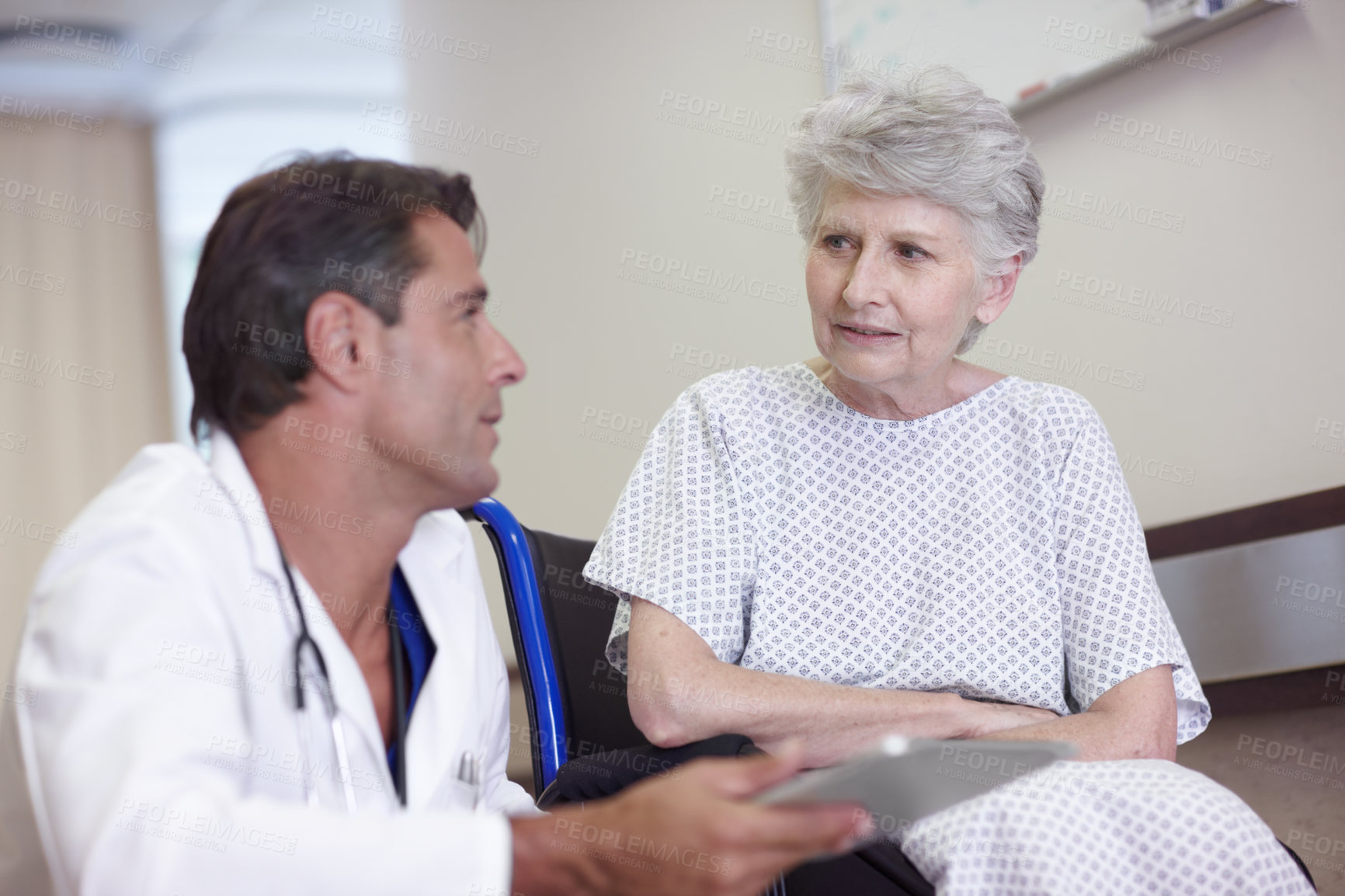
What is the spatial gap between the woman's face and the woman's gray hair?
0.9 inches

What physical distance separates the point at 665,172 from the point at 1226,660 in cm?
191

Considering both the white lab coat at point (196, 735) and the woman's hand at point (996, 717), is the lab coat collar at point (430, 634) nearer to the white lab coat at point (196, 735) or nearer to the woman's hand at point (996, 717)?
the white lab coat at point (196, 735)

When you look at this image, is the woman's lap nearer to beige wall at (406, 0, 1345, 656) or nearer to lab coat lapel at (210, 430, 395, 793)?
lab coat lapel at (210, 430, 395, 793)

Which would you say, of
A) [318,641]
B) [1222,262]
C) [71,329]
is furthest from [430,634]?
[71,329]

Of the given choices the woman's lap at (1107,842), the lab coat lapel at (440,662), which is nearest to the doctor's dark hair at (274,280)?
the lab coat lapel at (440,662)

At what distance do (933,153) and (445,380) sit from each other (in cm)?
73

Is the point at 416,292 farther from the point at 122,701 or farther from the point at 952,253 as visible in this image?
the point at 952,253

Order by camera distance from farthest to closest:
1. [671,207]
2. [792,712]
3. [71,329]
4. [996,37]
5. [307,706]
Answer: [71,329]
[671,207]
[996,37]
[792,712]
[307,706]

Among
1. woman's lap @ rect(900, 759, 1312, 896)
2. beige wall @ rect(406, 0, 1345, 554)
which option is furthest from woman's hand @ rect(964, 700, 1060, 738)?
beige wall @ rect(406, 0, 1345, 554)

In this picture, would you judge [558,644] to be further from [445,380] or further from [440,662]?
[445,380]

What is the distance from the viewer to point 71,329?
4.68 m

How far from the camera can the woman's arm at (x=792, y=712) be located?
1.25 m

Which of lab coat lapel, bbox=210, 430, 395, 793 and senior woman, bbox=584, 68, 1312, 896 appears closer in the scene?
lab coat lapel, bbox=210, 430, 395, 793

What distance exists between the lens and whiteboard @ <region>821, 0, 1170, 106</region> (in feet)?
6.49
